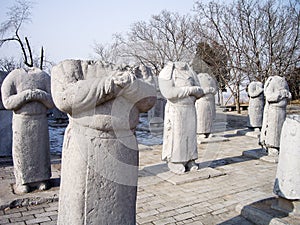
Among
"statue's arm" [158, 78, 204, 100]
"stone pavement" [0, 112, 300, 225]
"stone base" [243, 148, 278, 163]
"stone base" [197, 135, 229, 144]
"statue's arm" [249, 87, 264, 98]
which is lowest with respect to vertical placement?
"stone pavement" [0, 112, 300, 225]

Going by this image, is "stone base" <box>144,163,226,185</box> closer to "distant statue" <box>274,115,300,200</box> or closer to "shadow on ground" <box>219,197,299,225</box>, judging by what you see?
"shadow on ground" <box>219,197,299,225</box>

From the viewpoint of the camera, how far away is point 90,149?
2145 mm

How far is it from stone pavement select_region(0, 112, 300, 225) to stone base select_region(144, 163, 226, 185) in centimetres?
2

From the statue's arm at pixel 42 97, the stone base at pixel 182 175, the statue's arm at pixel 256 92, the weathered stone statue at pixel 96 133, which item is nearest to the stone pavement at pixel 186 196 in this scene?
the stone base at pixel 182 175

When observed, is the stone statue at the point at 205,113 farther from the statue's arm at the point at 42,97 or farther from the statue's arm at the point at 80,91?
the statue's arm at the point at 80,91

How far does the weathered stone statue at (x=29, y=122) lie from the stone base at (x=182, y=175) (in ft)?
7.47

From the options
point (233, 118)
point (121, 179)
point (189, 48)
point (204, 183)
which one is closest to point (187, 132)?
point (204, 183)

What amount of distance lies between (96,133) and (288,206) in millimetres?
3083

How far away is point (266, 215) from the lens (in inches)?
150

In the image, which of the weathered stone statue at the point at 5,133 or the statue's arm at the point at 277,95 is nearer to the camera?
the statue's arm at the point at 277,95

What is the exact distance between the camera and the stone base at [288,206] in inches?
150

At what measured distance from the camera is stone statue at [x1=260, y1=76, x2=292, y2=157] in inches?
289

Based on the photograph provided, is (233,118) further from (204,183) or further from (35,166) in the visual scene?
(35,166)

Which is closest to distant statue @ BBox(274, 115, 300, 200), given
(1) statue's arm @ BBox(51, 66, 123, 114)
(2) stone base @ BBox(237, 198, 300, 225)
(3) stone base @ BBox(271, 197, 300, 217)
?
(3) stone base @ BBox(271, 197, 300, 217)
